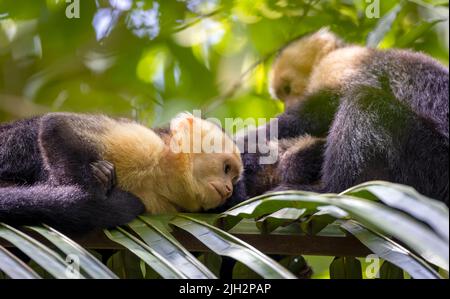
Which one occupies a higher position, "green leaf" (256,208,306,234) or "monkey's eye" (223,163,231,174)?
"green leaf" (256,208,306,234)

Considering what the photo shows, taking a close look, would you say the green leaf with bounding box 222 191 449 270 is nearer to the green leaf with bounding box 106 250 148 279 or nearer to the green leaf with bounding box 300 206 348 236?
the green leaf with bounding box 300 206 348 236

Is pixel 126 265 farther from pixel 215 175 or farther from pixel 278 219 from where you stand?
pixel 215 175

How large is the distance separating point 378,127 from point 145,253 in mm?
1783

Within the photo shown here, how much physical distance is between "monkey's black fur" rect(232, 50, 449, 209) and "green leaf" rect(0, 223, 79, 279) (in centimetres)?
175

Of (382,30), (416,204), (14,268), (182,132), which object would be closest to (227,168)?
(182,132)

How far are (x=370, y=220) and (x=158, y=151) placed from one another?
1.83 m

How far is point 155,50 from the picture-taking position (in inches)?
257

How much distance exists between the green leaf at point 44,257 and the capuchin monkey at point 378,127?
5.67 feet

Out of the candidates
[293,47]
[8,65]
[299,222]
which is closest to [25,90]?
[8,65]

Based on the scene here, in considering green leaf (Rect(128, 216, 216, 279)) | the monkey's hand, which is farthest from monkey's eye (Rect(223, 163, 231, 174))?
green leaf (Rect(128, 216, 216, 279))

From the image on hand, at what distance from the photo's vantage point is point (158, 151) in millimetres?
3496

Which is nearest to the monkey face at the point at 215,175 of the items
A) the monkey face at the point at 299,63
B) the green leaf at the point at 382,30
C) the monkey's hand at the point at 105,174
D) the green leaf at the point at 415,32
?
the monkey's hand at the point at 105,174

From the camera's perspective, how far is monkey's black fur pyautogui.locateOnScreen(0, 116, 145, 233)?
265 cm
